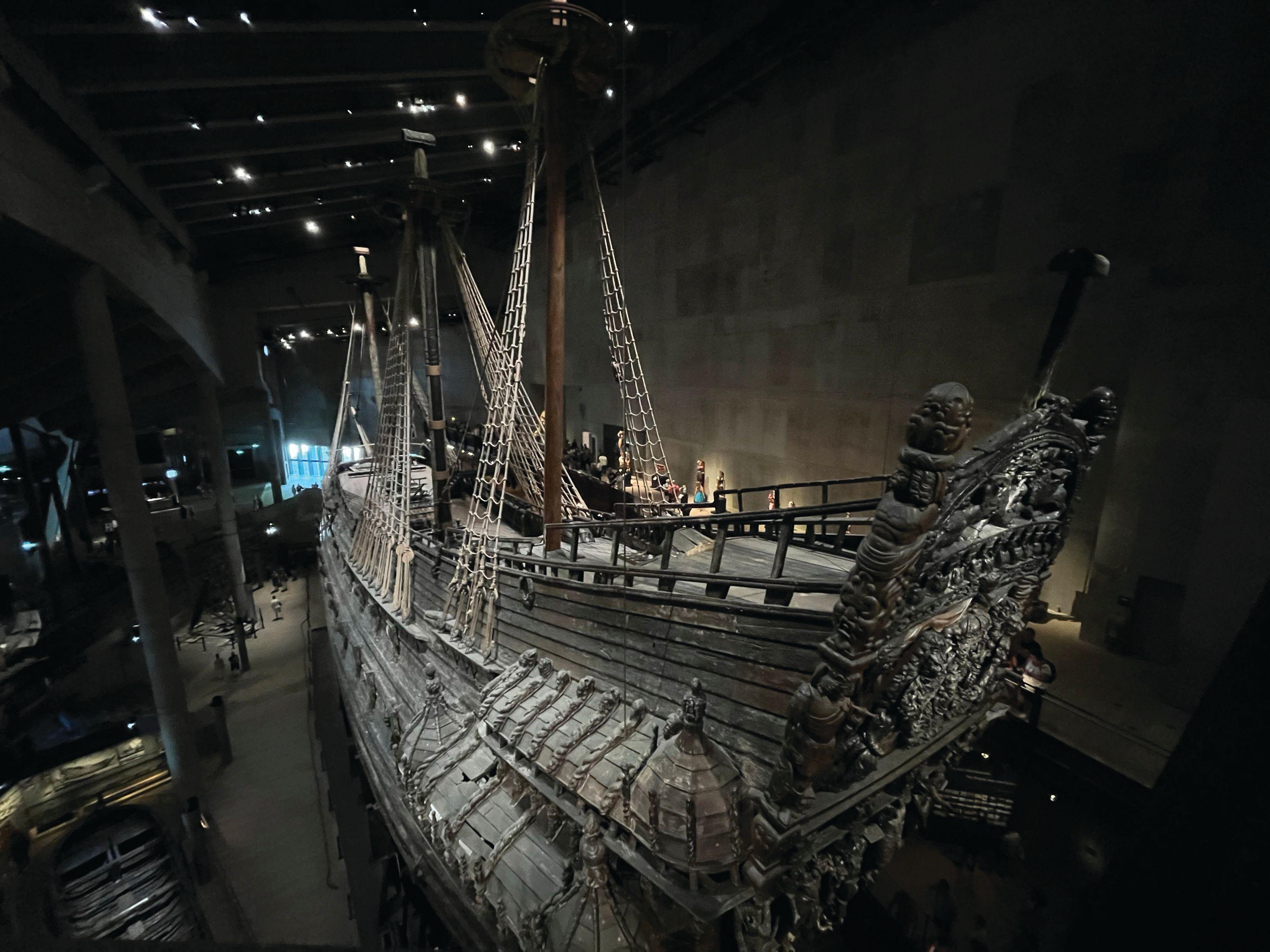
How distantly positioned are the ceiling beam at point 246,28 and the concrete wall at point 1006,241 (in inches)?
172

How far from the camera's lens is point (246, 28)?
5184mm

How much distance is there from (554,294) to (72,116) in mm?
5825

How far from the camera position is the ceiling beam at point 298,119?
6.59 m

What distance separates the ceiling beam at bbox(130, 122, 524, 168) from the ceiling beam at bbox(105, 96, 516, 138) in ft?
0.88

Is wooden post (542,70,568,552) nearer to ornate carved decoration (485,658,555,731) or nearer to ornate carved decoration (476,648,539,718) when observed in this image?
ornate carved decoration (476,648,539,718)

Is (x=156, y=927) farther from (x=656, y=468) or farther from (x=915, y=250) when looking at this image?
(x=915, y=250)

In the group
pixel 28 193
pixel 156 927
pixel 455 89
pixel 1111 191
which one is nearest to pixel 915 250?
pixel 1111 191

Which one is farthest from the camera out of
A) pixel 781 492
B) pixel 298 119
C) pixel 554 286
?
pixel 781 492

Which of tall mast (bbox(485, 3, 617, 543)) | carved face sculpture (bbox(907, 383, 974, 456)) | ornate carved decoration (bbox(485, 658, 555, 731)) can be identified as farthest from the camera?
tall mast (bbox(485, 3, 617, 543))

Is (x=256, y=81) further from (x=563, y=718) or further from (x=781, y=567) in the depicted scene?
(x=781, y=567)

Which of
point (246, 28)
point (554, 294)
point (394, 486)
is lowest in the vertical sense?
point (394, 486)

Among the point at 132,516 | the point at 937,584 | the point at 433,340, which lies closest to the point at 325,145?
the point at 433,340

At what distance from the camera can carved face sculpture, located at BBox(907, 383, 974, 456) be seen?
1567 millimetres

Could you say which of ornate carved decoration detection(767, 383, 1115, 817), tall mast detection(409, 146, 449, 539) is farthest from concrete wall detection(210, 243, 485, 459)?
ornate carved decoration detection(767, 383, 1115, 817)
